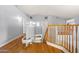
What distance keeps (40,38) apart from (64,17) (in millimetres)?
666

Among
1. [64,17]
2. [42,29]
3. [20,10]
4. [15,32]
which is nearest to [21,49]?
[15,32]

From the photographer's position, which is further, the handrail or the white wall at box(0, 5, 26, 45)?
the handrail

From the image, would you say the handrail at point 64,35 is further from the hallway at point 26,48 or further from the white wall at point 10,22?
the white wall at point 10,22

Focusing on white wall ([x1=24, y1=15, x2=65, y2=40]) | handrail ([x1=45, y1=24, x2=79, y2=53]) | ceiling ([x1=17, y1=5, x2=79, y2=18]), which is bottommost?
handrail ([x1=45, y1=24, x2=79, y2=53])

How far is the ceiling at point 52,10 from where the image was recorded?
1828mm

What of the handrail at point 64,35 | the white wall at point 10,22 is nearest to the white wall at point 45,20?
the handrail at point 64,35

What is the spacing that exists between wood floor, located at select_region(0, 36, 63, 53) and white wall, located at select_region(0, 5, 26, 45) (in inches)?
5.3

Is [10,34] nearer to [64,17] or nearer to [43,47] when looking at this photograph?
[43,47]

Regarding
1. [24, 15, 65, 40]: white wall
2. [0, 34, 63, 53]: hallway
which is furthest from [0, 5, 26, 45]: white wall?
[24, 15, 65, 40]: white wall

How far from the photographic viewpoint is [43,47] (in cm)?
193

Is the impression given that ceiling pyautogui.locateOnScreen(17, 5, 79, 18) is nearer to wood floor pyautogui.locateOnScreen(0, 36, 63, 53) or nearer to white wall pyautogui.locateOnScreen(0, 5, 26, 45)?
white wall pyautogui.locateOnScreen(0, 5, 26, 45)

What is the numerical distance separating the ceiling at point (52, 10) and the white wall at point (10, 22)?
0.15m

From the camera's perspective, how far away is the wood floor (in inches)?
72.2

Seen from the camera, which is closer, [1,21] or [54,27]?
[1,21]
